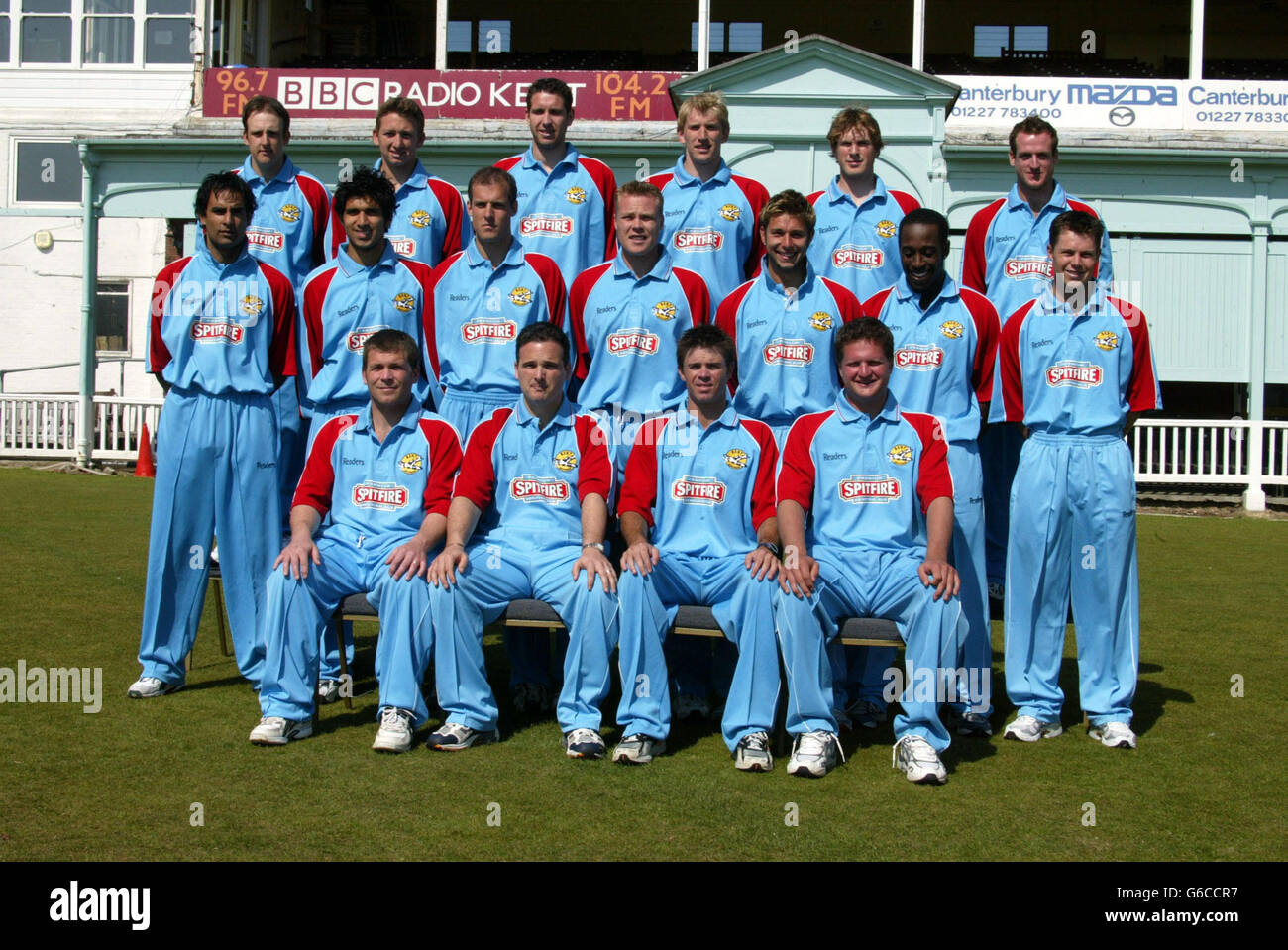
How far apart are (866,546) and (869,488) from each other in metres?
0.25

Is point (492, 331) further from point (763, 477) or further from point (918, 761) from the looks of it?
point (918, 761)

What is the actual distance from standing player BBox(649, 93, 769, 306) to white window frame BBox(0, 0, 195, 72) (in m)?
19.2

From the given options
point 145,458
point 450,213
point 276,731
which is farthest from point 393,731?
point 145,458

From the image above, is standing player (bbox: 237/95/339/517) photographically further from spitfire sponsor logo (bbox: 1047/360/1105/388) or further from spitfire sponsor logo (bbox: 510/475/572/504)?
spitfire sponsor logo (bbox: 1047/360/1105/388)

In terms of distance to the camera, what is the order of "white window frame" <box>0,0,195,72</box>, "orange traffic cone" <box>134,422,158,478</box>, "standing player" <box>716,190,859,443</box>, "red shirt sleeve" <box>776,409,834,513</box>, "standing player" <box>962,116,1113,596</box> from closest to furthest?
"red shirt sleeve" <box>776,409,834,513</box>, "standing player" <box>716,190,859,443</box>, "standing player" <box>962,116,1113,596</box>, "orange traffic cone" <box>134,422,158,478</box>, "white window frame" <box>0,0,195,72</box>

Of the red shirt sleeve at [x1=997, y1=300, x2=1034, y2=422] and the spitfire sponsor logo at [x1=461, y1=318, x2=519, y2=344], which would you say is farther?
the spitfire sponsor logo at [x1=461, y1=318, x2=519, y2=344]

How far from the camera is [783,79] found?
16031 millimetres

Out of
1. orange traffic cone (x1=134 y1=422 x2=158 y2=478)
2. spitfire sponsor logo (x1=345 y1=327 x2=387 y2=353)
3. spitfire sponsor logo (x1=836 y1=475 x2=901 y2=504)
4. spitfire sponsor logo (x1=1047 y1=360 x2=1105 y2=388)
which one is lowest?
orange traffic cone (x1=134 y1=422 x2=158 y2=478)

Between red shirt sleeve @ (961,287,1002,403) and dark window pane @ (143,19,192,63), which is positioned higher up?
dark window pane @ (143,19,192,63)

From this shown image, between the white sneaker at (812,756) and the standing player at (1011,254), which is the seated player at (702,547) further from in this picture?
the standing player at (1011,254)

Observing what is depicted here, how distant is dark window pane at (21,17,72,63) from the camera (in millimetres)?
23344

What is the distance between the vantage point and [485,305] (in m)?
6.10

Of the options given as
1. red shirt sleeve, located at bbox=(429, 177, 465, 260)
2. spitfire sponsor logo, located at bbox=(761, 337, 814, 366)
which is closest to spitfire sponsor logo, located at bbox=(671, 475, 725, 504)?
spitfire sponsor logo, located at bbox=(761, 337, 814, 366)
